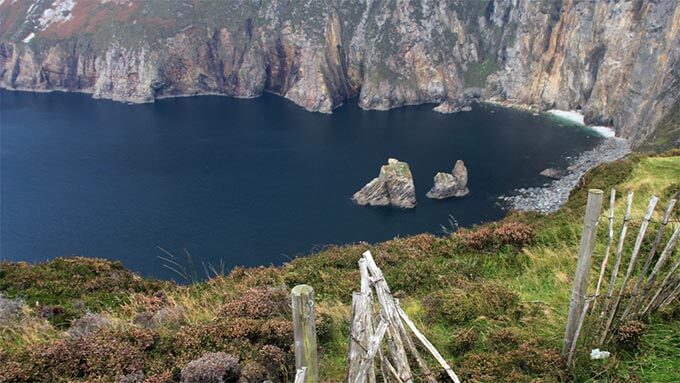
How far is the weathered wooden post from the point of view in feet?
18.9

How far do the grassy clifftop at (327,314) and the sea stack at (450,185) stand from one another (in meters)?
70.4

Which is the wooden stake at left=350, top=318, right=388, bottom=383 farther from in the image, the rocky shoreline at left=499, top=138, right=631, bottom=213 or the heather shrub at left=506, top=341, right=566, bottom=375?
the rocky shoreline at left=499, top=138, right=631, bottom=213

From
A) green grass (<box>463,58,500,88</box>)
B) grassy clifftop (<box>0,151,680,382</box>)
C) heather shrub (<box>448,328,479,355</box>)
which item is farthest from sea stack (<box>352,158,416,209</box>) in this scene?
green grass (<box>463,58,500,88</box>)

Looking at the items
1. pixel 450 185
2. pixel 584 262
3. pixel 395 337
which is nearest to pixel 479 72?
pixel 450 185

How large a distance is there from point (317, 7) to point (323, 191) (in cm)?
12742

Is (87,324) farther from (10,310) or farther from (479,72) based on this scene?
(479,72)

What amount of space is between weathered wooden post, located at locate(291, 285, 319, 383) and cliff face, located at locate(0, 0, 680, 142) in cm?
15316

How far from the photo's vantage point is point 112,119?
145000mm

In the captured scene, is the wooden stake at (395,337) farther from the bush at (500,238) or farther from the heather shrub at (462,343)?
the bush at (500,238)

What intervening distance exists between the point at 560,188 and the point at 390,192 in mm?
30630

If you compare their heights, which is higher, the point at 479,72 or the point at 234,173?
the point at 479,72

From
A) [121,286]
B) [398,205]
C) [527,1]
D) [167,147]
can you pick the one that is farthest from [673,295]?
[527,1]

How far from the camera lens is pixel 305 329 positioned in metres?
5.94

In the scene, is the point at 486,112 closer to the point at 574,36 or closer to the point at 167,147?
the point at 574,36
